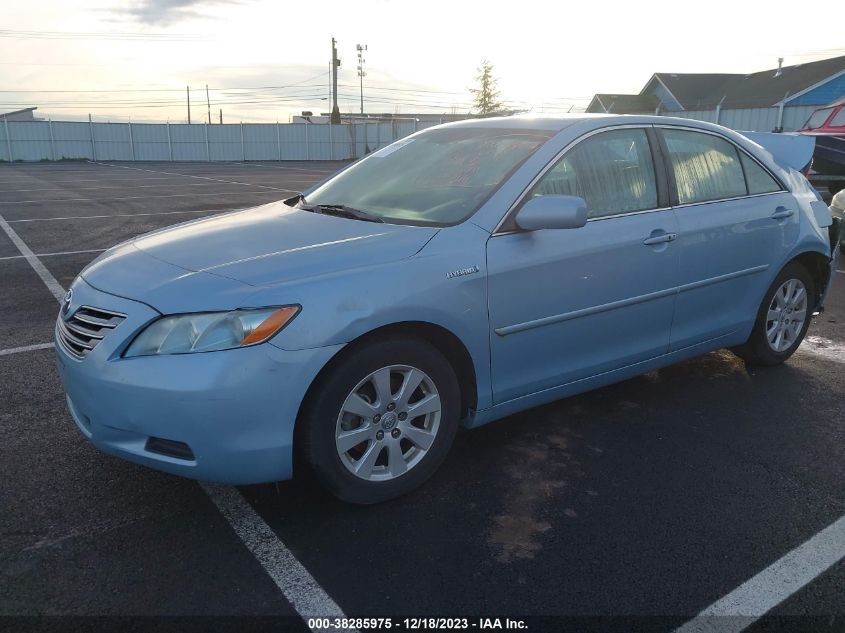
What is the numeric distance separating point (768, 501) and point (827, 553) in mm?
397

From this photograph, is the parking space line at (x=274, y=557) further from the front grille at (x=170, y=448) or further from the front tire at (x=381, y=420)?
the front grille at (x=170, y=448)

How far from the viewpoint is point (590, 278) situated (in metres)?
3.53

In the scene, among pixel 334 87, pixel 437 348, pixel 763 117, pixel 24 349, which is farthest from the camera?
pixel 334 87

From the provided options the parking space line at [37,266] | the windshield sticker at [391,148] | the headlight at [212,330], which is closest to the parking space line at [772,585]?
the headlight at [212,330]

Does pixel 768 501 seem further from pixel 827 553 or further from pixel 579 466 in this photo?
pixel 579 466

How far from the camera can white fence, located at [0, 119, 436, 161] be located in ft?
122

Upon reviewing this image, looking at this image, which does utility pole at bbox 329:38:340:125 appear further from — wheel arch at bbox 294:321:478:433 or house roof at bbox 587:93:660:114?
wheel arch at bbox 294:321:478:433

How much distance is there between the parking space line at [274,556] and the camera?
8.04 ft

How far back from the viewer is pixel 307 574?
262cm

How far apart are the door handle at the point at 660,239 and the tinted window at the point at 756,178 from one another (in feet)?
3.11

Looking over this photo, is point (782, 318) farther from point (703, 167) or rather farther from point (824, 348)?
point (703, 167)

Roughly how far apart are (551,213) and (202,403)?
5.49ft

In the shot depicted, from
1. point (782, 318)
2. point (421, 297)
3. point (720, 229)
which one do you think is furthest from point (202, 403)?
point (782, 318)

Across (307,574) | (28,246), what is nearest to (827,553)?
(307,574)
